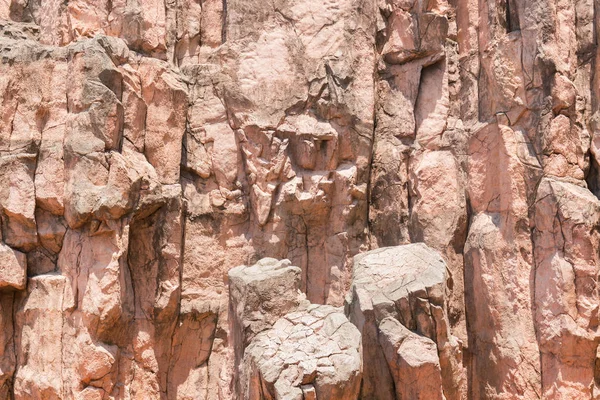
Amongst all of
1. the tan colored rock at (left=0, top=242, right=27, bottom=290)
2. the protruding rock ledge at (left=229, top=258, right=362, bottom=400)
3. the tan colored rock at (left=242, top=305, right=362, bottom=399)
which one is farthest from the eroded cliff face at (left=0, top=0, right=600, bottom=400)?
the tan colored rock at (left=242, top=305, right=362, bottom=399)

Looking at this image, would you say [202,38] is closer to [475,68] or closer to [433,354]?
[475,68]

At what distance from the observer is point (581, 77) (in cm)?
835

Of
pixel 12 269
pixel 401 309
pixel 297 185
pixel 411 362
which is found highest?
pixel 297 185

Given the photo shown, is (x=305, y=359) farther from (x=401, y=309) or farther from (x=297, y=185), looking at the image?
(x=297, y=185)

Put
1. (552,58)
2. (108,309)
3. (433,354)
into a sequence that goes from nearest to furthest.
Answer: (433,354) < (108,309) < (552,58)

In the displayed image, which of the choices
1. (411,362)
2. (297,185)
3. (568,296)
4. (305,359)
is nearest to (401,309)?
(411,362)

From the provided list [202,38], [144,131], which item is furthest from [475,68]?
[144,131]

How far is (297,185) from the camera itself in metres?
8.16

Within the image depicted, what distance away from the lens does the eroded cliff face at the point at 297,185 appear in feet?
24.0

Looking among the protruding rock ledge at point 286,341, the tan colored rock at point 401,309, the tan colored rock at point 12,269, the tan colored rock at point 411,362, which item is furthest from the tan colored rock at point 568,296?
the tan colored rock at point 12,269

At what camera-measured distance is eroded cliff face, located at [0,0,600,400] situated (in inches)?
288

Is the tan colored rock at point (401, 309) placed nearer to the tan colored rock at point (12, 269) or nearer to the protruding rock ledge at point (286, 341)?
the protruding rock ledge at point (286, 341)

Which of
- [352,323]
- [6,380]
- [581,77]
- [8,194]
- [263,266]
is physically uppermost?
[581,77]

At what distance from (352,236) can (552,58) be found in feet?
8.54
